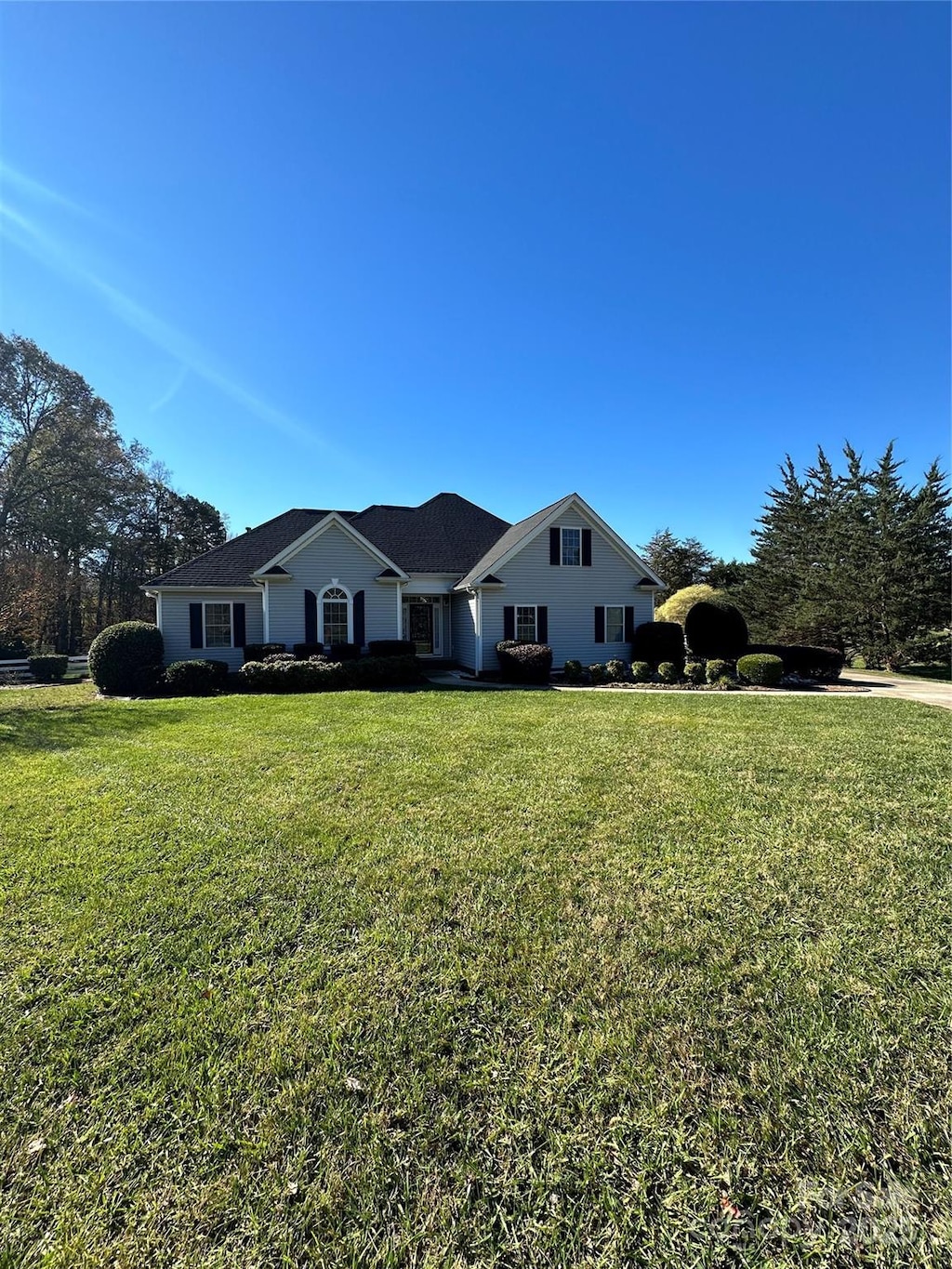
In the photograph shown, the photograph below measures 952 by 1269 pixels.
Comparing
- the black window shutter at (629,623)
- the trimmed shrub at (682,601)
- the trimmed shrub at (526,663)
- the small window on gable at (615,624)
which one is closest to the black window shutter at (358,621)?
the trimmed shrub at (526,663)

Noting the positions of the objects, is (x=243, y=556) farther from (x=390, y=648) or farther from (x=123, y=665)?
(x=390, y=648)

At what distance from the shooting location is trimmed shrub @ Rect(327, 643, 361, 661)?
628 inches

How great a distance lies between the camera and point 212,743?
780 cm

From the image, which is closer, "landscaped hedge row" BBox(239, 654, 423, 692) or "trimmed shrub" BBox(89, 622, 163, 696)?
"landscaped hedge row" BBox(239, 654, 423, 692)

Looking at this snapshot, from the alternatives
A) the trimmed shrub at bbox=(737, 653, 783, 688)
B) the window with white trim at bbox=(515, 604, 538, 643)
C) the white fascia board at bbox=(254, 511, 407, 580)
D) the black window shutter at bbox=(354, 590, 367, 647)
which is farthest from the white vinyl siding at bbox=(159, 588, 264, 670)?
the trimmed shrub at bbox=(737, 653, 783, 688)

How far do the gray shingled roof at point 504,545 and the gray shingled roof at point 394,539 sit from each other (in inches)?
37.5

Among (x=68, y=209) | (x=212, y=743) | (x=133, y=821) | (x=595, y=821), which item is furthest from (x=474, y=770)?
(x=68, y=209)

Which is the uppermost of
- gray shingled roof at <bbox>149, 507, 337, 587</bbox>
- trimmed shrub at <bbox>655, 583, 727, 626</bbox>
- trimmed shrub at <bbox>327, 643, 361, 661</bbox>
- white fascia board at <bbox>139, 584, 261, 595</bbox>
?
gray shingled roof at <bbox>149, 507, 337, 587</bbox>

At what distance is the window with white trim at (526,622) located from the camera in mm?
17547

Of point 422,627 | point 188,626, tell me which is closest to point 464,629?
point 422,627

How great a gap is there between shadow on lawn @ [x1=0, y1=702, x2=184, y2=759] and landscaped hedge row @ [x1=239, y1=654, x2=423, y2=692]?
9.12ft

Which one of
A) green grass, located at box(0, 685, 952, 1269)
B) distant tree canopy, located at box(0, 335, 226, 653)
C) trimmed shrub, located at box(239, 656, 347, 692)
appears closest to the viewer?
green grass, located at box(0, 685, 952, 1269)

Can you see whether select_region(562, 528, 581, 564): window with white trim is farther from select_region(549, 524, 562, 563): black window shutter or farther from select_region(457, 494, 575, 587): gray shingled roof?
select_region(457, 494, 575, 587): gray shingled roof

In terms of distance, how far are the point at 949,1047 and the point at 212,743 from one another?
8.35 m
